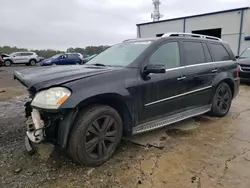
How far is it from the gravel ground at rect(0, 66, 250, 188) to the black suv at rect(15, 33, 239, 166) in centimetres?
23

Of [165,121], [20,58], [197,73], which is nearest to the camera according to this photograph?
[165,121]

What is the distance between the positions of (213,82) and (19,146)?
3642 mm

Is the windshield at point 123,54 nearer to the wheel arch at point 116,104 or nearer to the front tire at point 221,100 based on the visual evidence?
the wheel arch at point 116,104

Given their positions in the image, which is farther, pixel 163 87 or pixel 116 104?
pixel 163 87

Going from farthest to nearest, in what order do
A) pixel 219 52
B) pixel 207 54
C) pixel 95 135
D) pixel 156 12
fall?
pixel 156 12
pixel 219 52
pixel 207 54
pixel 95 135

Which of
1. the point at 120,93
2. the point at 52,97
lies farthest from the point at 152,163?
the point at 52,97

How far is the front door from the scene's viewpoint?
314 centimetres

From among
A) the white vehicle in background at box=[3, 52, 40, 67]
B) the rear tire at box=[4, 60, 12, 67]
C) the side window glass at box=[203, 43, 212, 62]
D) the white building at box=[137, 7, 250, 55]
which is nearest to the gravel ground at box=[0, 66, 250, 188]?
the side window glass at box=[203, 43, 212, 62]

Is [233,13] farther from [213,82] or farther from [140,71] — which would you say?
[140,71]

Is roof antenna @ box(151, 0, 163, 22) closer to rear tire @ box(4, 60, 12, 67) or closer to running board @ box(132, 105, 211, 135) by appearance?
rear tire @ box(4, 60, 12, 67)

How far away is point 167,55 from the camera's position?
355cm

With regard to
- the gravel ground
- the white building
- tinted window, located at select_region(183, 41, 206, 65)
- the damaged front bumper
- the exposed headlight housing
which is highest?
the white building

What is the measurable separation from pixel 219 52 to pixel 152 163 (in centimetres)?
303

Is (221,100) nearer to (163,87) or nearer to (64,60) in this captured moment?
(163,87)
